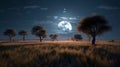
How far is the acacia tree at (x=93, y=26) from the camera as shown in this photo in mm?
63500

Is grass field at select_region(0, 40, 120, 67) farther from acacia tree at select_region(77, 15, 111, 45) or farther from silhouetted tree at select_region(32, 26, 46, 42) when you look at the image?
silhouetted tree at select_region(32, 26, 46, 42)

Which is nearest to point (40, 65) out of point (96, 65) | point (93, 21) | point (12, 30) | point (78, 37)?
point (96, 65)

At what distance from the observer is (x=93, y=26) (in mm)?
64438

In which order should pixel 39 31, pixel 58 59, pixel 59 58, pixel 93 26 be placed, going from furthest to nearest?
pixel 39 31 → pixel 93 26 → pixel 59 58 → pixel 58 59

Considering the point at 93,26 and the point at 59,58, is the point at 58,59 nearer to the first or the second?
the point at 59,58

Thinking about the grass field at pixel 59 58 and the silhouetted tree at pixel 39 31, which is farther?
the silhouetted tree at pixel 39 31

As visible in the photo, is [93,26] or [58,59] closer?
[58,59]

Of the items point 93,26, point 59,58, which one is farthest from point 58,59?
point 93,26

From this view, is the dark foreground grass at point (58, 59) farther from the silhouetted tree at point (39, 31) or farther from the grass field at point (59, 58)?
the silhouetted tree at point (39, 31)

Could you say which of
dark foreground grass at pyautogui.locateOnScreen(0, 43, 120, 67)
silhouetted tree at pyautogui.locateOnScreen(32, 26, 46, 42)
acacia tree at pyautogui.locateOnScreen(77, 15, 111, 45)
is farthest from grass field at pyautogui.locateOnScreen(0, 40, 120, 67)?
silhouetted tree at pyautogui.locateOnScreen(32, 26, 46, 42)

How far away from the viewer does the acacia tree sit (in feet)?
208

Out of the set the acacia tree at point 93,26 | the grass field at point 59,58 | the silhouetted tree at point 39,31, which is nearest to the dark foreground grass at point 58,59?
the grass field at point 59,58

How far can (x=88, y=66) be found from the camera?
485 inches

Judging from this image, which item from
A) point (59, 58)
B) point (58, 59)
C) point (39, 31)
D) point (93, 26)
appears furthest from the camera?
point (39, 31)
